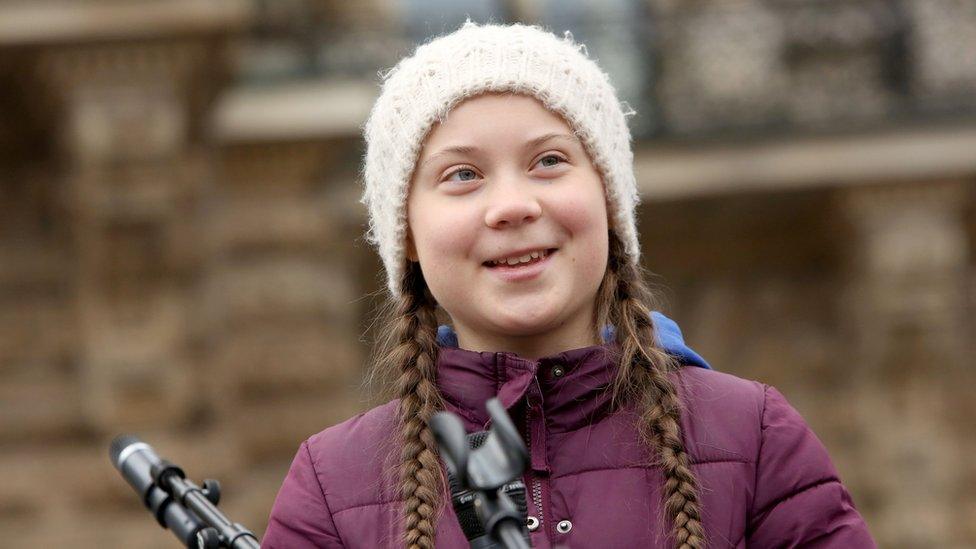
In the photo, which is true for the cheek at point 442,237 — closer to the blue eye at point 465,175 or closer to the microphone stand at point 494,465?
the blue eye at point 465,175

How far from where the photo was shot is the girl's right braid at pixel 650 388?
8.54ft

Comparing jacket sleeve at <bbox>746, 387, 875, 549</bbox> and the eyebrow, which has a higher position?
the eyebrow

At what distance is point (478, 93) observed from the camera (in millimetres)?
2773

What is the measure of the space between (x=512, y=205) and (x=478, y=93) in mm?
180

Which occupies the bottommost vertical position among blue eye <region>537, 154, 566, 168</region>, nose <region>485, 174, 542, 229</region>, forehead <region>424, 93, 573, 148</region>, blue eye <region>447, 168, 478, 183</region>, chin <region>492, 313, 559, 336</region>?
chin <region>492, 313, 559, 336</region>

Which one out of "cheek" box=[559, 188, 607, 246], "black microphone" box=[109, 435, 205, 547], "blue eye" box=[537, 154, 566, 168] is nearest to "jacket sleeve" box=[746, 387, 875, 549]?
"cheek" box=[559, 188, 607, 246]

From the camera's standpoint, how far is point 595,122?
286 centimetres

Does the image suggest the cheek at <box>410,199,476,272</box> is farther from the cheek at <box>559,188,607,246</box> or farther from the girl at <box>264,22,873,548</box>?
the cheek at <box>559,188,607,246</box>

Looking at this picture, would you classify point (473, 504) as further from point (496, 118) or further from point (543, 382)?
point (496, 118)

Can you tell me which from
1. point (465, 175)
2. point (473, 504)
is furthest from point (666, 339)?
point (473, 504)

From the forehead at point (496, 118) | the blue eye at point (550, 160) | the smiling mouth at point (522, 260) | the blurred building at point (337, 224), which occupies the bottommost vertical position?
the smiling mouth at point (522, 260)

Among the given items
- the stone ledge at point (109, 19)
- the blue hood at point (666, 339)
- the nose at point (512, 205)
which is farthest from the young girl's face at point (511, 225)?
the stone ledge at point (109, 19)

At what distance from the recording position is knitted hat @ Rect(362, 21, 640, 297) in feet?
9.14

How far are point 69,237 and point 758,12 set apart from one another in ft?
11.4
